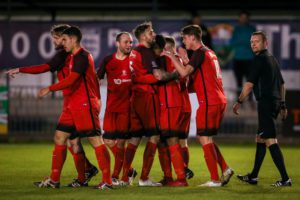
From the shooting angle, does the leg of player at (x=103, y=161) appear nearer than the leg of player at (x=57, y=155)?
Yes

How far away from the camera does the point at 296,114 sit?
782 inches

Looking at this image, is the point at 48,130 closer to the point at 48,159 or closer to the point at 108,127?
the point at 48,159

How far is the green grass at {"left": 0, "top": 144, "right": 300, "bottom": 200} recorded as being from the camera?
1102 centimetres

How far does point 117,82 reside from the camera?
12781 mm

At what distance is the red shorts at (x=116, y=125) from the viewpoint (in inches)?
504

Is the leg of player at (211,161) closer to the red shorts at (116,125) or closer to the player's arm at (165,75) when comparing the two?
the player's arm at (165,75)

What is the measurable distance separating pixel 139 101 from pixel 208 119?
1006 millimetres

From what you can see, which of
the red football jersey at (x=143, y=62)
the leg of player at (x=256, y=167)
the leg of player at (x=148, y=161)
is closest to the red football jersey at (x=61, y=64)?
the red football jersey at (x=143, y=62)

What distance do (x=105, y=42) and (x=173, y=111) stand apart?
864cm

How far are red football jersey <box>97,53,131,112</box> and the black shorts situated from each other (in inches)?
74.7

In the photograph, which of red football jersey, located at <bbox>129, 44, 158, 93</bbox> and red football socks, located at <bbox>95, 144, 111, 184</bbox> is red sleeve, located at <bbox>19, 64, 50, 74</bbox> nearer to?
red football jersey, located at <bbox>129, 44, 158, 93</bbox>

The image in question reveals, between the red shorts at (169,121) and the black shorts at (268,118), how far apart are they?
119cm

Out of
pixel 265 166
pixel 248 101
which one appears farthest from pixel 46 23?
pixel 265 166

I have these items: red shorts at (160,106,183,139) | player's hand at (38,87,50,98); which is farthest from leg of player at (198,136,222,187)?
player's hand at (38,87,50,98)
